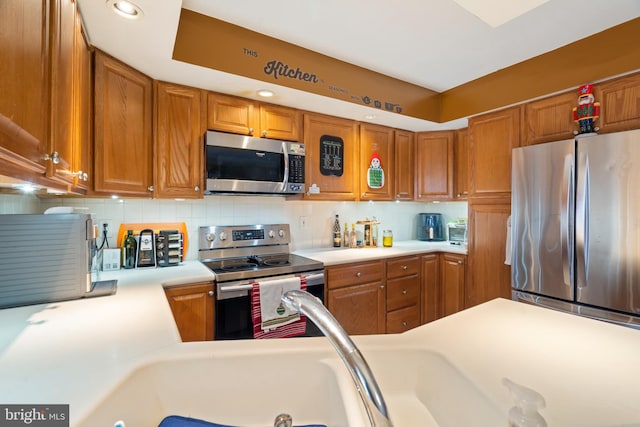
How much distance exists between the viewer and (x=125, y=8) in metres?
1.23

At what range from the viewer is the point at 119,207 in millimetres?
2031

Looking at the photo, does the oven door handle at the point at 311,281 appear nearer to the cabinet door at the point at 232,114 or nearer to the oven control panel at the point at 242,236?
the oven control panel at the point at 242,236

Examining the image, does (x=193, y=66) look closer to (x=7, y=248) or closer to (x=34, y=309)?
(x=7, y=248)

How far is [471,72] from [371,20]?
3.82ft

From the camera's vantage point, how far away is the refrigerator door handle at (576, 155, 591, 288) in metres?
1.78

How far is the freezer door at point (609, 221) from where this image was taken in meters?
1.61

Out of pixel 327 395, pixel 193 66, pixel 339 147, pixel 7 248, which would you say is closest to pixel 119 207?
pixel 7 248

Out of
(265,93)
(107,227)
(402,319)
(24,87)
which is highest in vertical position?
(265,93)

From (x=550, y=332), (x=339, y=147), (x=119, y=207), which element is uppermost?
(x=339, y=147)

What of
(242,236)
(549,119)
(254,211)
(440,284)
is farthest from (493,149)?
(242,236)

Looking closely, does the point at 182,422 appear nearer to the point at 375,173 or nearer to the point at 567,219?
the point at 567,219

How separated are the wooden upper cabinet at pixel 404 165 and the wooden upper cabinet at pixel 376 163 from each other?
0.07 metres

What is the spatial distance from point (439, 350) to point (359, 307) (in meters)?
1.68

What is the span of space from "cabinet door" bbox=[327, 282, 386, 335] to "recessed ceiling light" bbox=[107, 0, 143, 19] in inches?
79.0
